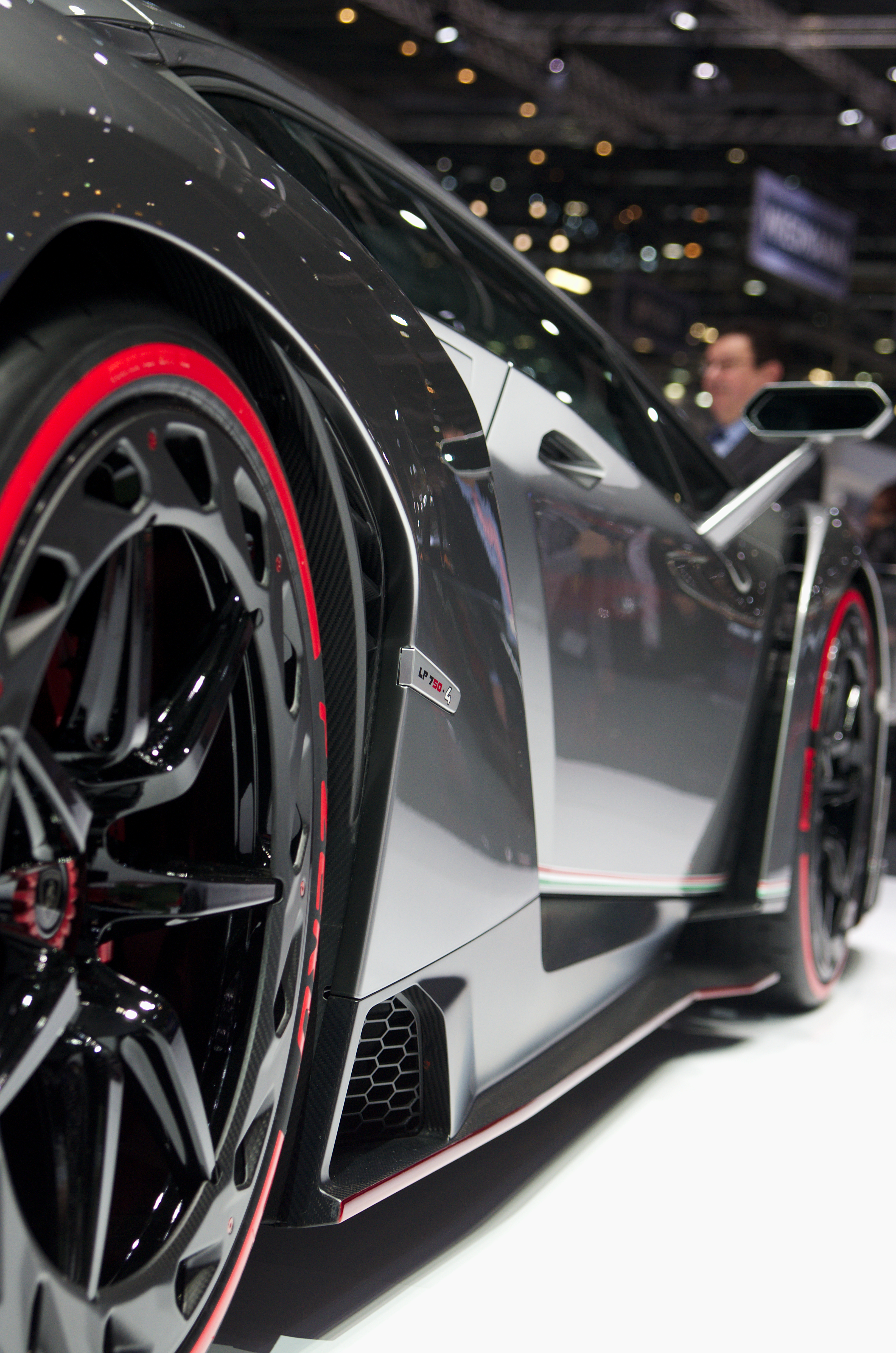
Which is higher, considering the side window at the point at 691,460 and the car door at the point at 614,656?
the side window at the point at 691,460

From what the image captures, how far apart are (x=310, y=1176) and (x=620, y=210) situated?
15.8m

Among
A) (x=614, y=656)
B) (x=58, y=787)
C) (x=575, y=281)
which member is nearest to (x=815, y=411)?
(x=614, y=656)

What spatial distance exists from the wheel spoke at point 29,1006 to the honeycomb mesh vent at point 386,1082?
51 centimetres

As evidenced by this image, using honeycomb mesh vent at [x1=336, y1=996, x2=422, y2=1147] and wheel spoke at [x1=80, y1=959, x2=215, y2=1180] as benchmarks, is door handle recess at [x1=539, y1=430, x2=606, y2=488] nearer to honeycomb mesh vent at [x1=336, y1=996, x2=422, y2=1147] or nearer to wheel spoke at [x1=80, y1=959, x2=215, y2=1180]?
honeycomb mesh vent at [x1=336, y1=996, x2=422, y2=1147]

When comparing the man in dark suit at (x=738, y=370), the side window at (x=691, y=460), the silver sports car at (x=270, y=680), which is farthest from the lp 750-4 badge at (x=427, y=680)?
the man in dark suit at (x=738, y=370)

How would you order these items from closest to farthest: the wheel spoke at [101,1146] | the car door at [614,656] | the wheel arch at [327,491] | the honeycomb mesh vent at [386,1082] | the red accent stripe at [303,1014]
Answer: the wheel spoke at [101,1146] → the wheel arch at [327,491] → the red accent stripe at [303,1014] → the honeycomb mesh vent at [386,1082] → the car door at [614,656]

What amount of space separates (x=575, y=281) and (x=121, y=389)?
1754 cm

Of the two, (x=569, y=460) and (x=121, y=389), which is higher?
(x=569, y=460)

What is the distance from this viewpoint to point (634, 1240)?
1.61 metres

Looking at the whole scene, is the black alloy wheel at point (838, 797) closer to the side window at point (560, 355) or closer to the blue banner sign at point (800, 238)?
the side window at point (560, 355)

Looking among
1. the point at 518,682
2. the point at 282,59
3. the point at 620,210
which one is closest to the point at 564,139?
the point at 620,210

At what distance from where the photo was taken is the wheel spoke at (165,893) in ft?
3.14

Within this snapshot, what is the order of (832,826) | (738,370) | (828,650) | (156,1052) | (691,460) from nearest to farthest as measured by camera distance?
(156,1052), (691,460), (828,650), (832,826), (738,370)

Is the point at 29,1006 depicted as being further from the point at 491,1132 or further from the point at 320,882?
the point at 491,1132
